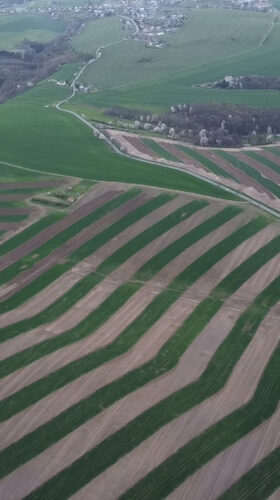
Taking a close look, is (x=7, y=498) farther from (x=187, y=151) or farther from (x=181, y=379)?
(x=187, y=151)

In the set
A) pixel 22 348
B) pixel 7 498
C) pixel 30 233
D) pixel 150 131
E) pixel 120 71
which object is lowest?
pixel 7 498

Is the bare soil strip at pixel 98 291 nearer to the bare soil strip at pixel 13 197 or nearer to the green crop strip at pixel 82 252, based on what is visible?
the green crop strip at pixel 82 252

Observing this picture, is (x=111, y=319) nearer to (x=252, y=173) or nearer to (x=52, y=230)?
(x=52, y=230)

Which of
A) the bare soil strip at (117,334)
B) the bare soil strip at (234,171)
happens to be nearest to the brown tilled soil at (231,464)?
the bare soil strip at (117,334)

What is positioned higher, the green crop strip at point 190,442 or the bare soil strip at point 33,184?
the bare soil strip at point 33,184

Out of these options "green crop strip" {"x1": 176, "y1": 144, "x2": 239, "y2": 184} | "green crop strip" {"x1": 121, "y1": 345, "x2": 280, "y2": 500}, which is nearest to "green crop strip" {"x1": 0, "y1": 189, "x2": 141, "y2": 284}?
"green crop strip" {"x1": 176, "y1": 144, "x2": 239, "y2": 184}

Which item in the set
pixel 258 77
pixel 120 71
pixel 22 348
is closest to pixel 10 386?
pixel 22 348

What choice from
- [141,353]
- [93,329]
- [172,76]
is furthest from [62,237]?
[172,76]
